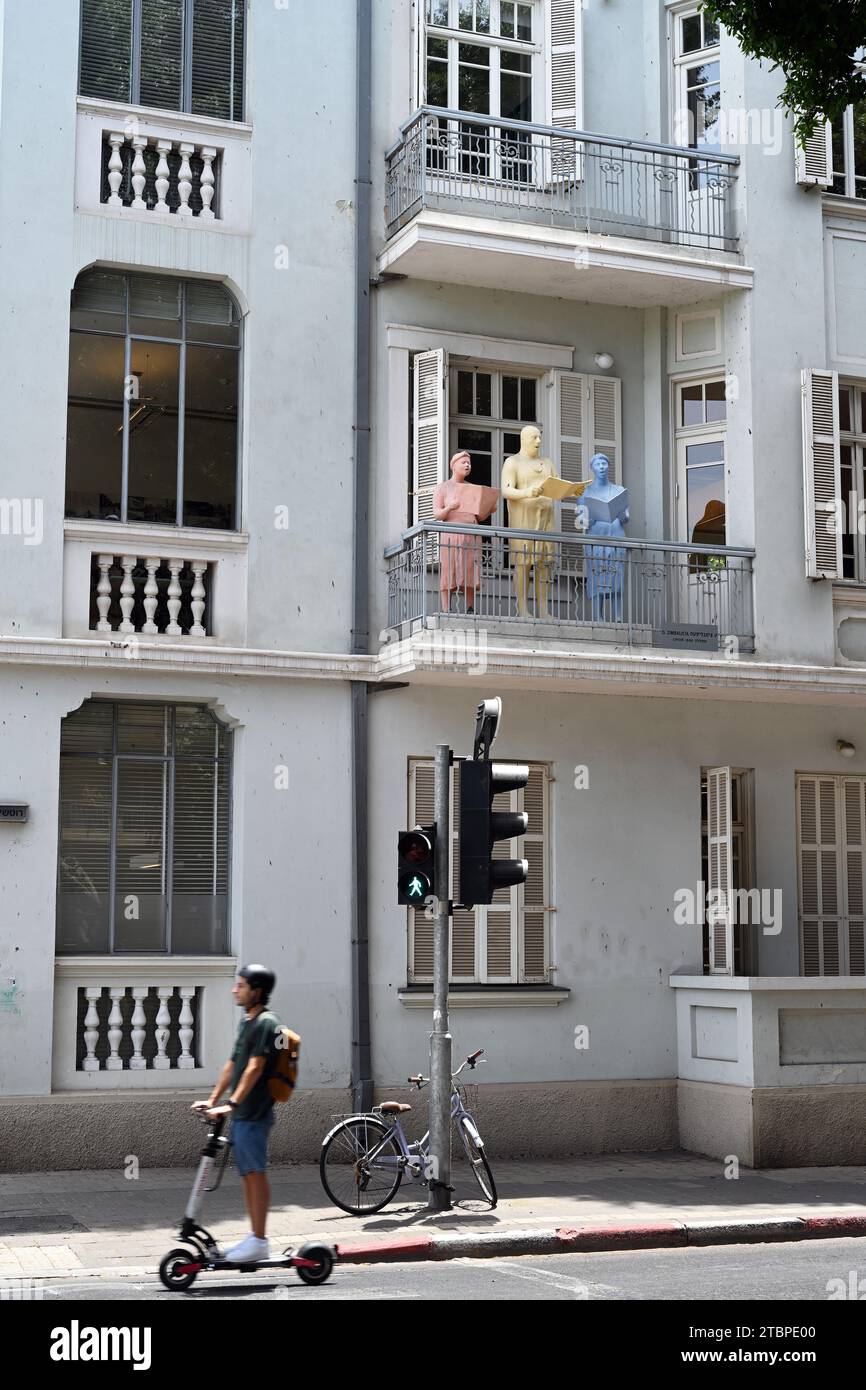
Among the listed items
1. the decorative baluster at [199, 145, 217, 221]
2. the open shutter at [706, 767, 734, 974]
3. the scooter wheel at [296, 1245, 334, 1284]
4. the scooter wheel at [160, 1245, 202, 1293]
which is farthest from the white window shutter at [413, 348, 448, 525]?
the scooter wheel at [160, 1245, 202, 1293]

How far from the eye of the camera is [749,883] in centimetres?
1733

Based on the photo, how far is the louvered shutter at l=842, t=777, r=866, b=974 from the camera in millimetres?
17656

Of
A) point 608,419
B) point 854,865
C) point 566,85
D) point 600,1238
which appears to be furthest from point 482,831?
point 566,85

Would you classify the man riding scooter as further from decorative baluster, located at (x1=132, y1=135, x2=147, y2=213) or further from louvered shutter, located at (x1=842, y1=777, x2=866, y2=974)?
louvered shutter, located at (x1=842, y1=777, x2=866, y2=974)

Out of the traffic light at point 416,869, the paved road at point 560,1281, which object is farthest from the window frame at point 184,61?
the paved road at point 560,1281

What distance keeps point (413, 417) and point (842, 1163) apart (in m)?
7.91

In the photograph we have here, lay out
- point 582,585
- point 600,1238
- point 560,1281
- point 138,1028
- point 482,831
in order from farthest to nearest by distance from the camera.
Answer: point 582,585
point 138,1028
point 482,831
point 600,1238
point 560,1281

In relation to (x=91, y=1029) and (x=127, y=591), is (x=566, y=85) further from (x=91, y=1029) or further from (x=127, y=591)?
(x=91, y=1029)

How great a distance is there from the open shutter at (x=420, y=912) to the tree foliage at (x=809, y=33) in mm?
6763

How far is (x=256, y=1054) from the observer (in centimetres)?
973

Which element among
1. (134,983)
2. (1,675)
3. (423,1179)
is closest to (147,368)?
(1,675)

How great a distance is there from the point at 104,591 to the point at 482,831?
4520 mm

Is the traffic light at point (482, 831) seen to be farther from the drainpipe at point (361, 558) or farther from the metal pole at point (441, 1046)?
the drainpipe at point (361, 558)

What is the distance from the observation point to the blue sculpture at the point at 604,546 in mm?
16469
